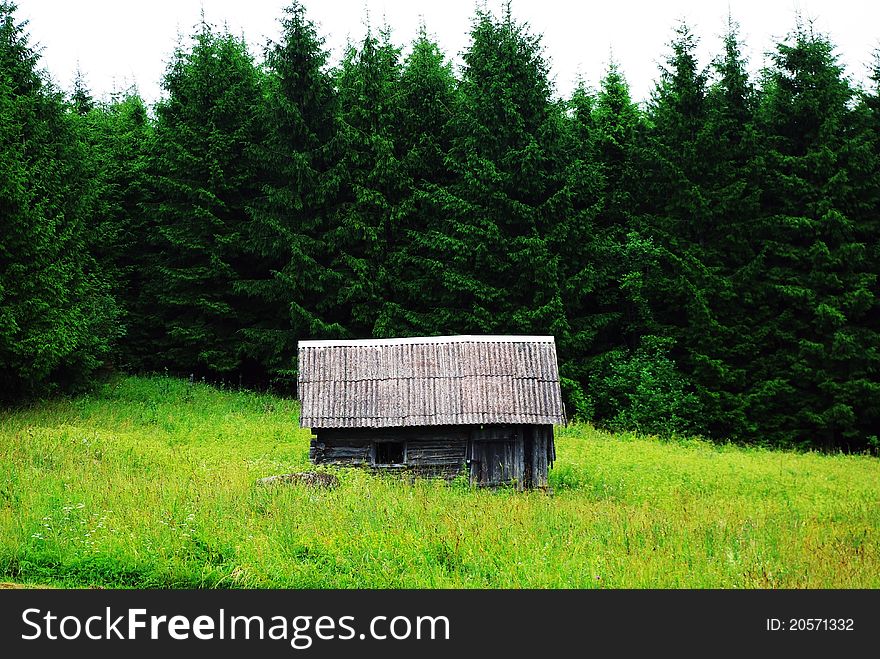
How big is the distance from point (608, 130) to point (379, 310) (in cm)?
1292

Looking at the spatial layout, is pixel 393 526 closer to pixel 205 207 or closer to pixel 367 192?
pixel 367 192

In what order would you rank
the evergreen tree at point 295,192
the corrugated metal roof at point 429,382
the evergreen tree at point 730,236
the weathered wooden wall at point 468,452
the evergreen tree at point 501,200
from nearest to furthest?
the corrugated metal roof at point 429,382
the weathered wooden wall at point 468,452
the evergreen tree at point 730,236
the evergreen tree at point 501,200
the evergreen tree at point 295,192

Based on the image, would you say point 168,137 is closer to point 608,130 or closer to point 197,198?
point 197,198

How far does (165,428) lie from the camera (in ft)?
73.5

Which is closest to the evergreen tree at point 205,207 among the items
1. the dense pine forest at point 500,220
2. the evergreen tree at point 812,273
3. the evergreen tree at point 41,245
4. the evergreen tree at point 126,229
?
the dense pine forest at point 500,220

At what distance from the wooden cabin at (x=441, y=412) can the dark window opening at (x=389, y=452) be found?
0.02 meters

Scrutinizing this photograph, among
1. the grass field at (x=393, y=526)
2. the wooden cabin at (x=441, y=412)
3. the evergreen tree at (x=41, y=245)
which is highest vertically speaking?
the evergreen tree at (x=41, y=245)

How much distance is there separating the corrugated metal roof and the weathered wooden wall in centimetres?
60

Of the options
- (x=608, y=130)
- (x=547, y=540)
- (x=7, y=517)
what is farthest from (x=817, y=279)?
(x=7, y=517)

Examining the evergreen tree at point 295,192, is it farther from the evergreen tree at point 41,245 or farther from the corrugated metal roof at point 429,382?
the corrugated metal roof at point 429,382

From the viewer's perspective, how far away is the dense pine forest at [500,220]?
27.6 meters

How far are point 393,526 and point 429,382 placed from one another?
7.33 metres

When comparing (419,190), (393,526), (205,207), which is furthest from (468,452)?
(205,207)

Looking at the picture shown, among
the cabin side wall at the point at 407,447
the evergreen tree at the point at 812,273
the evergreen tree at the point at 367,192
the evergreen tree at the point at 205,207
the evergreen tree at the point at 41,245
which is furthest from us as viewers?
the evergreen tree at the point at 205,207
